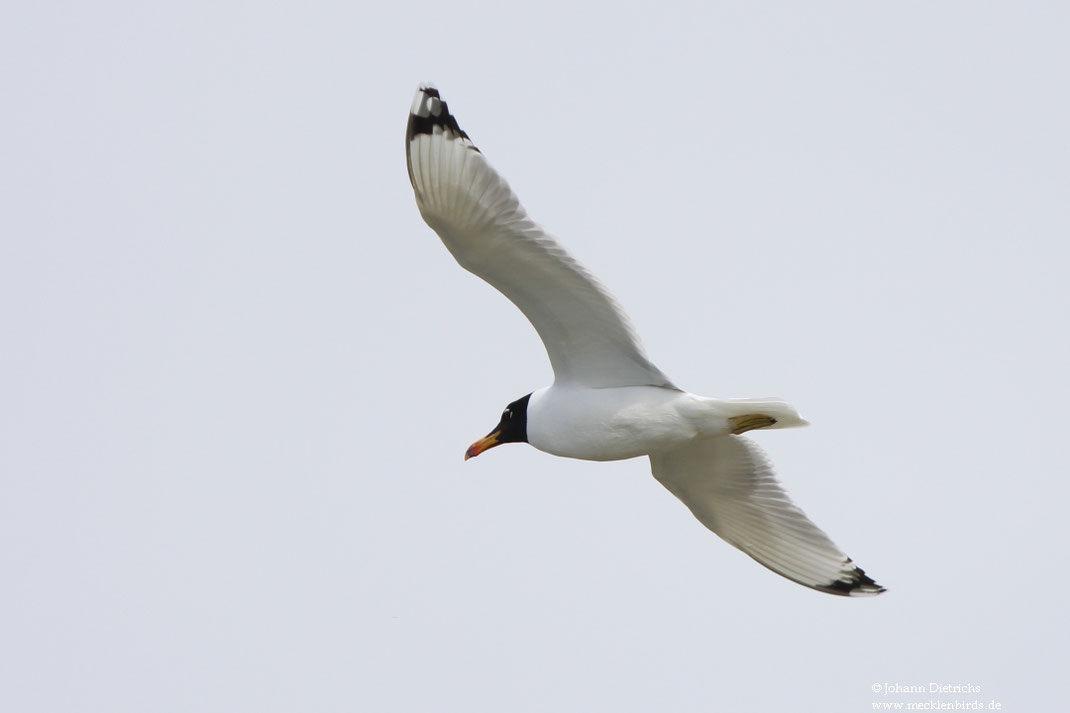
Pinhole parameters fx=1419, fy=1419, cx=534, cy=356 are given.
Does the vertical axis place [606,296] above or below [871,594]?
above

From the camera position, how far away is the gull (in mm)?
7109

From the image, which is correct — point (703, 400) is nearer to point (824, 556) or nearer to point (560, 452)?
point (560, 452)

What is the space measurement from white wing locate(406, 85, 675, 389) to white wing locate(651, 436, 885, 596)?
1.50 m

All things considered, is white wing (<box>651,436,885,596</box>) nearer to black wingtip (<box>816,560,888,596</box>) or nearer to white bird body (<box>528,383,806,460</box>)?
black wingtip (<box>816,560,888,596</box>)

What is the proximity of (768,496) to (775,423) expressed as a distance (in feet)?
3.47

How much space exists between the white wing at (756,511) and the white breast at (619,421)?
759 mm

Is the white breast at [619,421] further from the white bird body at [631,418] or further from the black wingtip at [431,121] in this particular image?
the black wingtip at [431,121]

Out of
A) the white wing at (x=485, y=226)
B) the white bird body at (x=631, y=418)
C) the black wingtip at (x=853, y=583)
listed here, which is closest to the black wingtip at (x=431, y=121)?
the white wing at (x=485, y=226)

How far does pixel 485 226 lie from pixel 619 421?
55.5 inches

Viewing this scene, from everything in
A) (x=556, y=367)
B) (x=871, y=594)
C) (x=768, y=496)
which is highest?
(x=556, y=367)

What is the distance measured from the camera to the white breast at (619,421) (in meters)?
7.75

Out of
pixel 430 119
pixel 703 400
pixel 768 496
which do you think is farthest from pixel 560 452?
pixel 430 119

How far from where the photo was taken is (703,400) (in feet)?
25.3

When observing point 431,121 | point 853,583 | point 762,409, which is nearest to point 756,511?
point 853,583
